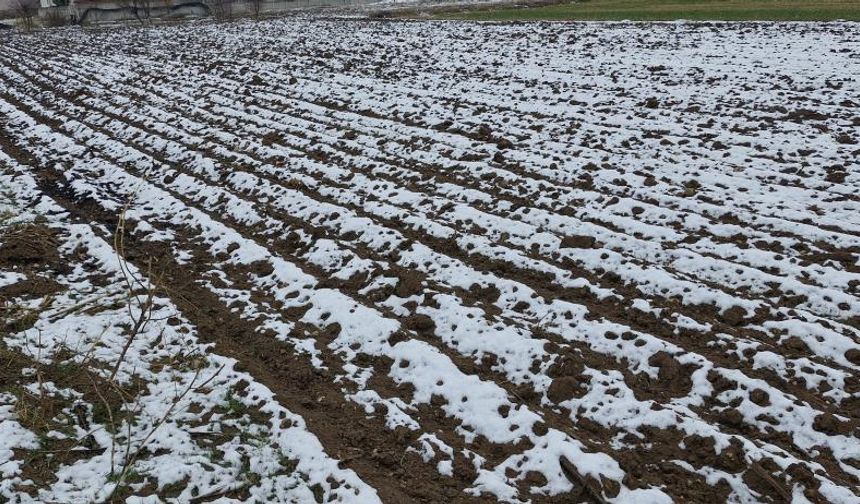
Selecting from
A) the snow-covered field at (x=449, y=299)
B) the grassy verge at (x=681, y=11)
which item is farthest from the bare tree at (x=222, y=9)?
the snow-covered field at (x=449, y=299)

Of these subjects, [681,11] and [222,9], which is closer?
[681,11]

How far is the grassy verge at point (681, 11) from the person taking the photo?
75.0ft

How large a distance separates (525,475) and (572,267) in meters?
3.15

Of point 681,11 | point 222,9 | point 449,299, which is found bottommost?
point 449,299

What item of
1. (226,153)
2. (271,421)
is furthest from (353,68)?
(271,421)

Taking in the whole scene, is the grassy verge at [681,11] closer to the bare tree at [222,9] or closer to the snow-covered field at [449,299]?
the snow-covered field at [449,299]

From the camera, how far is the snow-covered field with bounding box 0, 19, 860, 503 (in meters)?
4.50

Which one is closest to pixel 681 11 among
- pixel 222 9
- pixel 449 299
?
pixel 449 299

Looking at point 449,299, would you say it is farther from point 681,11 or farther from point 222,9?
point 222,9

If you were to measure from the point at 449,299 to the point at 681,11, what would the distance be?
84.5 ft

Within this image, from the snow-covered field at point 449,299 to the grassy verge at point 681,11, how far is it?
10.1 m

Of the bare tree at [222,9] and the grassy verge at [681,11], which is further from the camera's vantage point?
the bare tree at [222,9]

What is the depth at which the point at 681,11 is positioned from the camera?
1070 inches

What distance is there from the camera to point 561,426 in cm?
485
